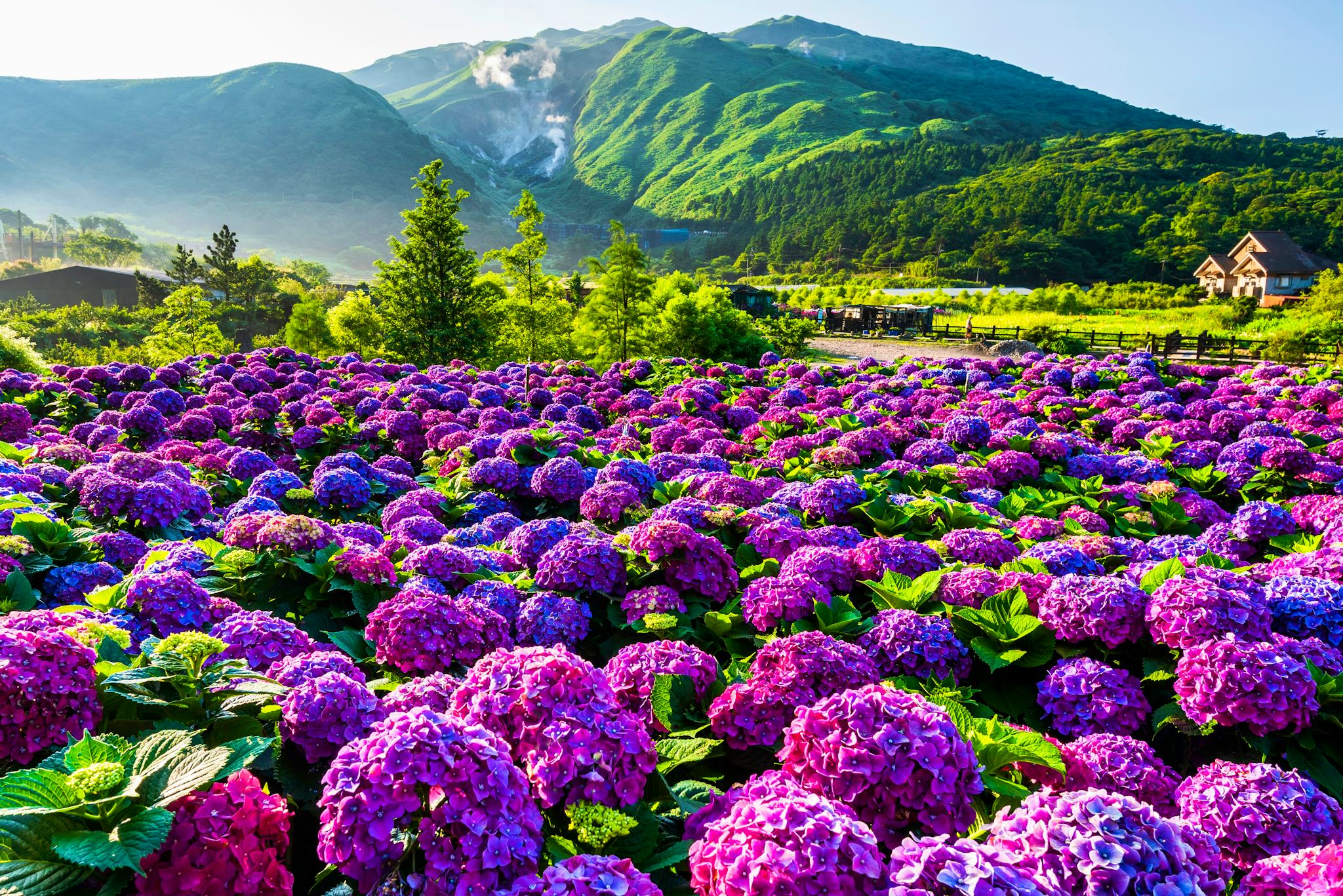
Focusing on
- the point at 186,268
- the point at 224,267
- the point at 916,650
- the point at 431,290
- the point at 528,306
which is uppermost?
the point at 224,267

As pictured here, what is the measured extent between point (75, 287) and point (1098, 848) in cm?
7113

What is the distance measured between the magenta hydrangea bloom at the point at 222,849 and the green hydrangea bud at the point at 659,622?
1517 mm

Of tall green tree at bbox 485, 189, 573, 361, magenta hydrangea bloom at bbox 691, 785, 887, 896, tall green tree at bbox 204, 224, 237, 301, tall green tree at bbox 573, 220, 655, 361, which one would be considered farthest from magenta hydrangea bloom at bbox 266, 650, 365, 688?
tall green tree at bbox 204, 224, 237, 301

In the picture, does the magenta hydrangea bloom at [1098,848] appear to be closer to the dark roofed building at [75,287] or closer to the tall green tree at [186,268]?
the tall green tree at [186,268]

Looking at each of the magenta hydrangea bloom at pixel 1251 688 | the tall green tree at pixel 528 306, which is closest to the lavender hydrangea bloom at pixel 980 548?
the magenta hydrangea bloom at pixel 1251 688

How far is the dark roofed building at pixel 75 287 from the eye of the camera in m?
53.8

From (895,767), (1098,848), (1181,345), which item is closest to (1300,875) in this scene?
(1098,848)

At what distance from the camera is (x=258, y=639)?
7.65 ft

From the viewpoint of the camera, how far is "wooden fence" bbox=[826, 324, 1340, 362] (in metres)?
22.5

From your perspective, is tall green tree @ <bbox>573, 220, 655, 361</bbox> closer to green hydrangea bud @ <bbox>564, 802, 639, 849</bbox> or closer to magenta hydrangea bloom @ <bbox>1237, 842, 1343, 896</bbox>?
green hydrangea bud @ <bbox>564, 802, 639, 849</bbox>

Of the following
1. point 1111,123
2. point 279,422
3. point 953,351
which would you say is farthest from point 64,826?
point 1111,123

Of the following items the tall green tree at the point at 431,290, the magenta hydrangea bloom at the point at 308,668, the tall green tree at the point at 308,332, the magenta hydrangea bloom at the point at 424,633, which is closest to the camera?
the magenta hydrangea bloom at the point at 308,668

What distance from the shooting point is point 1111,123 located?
19862 cm

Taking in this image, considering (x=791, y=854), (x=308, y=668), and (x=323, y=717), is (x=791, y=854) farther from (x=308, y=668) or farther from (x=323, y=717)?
(x=308, y=668)
